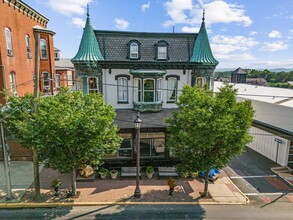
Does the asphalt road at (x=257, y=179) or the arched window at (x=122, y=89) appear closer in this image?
the asphalt road at (x=257, y=179)

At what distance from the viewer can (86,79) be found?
17.8 metres

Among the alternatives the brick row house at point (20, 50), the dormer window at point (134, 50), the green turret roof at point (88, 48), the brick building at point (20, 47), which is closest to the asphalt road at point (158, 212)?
the brick row house at point (20, 50)

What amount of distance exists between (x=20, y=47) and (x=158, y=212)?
2215 cm

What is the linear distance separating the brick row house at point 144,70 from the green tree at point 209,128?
178 inches

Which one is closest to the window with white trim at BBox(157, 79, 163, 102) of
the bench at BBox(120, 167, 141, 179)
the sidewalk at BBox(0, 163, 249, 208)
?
the bench at BBox(120, 167, 141, 179)

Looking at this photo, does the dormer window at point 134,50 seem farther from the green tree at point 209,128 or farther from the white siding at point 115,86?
the green tree at point 209,128

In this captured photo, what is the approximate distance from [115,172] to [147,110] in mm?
6068

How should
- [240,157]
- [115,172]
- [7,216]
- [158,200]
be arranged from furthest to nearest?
[240,157], [115,172], [158,200], [7,216]

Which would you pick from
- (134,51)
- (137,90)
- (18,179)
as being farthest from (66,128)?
(134,51)

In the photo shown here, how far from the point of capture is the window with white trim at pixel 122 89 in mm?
18472

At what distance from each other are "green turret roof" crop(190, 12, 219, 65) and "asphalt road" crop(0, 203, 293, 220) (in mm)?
12256

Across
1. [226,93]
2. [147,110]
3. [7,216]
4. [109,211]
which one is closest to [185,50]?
[147,110]

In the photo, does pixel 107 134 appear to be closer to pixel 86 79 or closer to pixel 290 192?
pixel 86 79

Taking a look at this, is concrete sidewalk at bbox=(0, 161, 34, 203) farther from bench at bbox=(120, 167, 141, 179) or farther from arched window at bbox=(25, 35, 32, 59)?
arched window at bbox=(25, 35, 32, 59)
